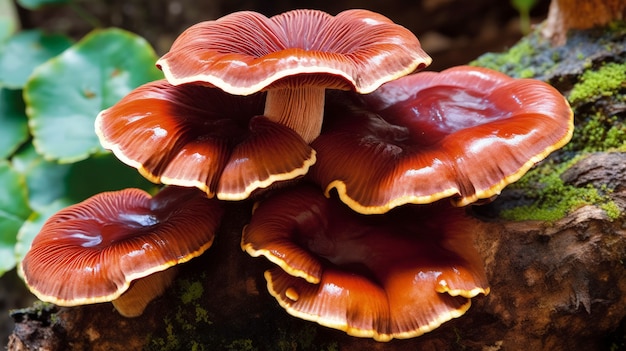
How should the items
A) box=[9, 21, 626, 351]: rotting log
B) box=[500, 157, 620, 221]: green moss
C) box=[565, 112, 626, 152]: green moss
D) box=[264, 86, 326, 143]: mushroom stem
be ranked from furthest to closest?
box=[565, 112, 626, 152]: green moss < box=[500, 157, 620, 221]: green moss < box=[9, 21, 626, 351]: rotting log < box=[264, 86, 326, 143]: mushroom stem

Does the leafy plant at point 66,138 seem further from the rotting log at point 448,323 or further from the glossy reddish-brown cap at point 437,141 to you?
the glossy reddish-brown cap at point 437,141

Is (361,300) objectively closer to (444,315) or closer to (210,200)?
(444,315)

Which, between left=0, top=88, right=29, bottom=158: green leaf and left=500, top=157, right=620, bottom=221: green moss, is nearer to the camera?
A: left=500, top=157, right=620, bottom=221: green moss

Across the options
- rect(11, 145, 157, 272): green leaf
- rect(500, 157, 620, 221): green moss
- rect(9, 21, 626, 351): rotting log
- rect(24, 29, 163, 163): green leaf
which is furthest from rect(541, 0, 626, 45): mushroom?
rect(11, 145, 157, 272): green leaf

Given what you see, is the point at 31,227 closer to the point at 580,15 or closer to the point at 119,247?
the point at 119,247

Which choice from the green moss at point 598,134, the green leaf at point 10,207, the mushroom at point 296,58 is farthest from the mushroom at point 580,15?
the green leaf at point 10,207

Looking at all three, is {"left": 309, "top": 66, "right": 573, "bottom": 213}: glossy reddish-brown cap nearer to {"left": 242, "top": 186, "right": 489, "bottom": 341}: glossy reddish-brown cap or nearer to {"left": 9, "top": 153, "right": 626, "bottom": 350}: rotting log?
{"left": 242, "top": 186, "right": 489, "bottom": 341}: glossy reddish-brown cap

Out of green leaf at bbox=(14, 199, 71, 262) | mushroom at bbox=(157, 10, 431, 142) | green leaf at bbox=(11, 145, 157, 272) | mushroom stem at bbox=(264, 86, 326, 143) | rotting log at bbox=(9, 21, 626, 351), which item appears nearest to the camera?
mushroom at bbox=(157, 10, 431, 142)

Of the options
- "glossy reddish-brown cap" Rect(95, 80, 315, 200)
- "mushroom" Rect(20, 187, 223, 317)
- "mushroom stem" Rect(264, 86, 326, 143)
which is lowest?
"mushroom" Rect(20, 187, 223, 317)
